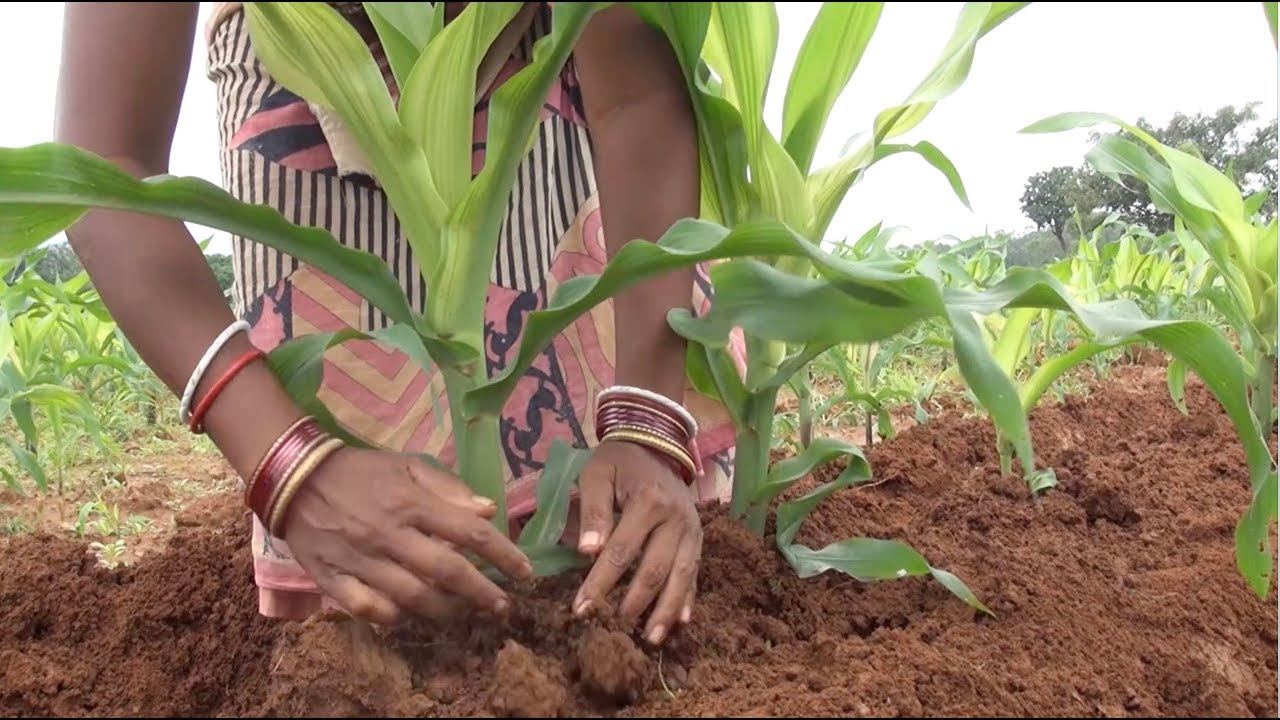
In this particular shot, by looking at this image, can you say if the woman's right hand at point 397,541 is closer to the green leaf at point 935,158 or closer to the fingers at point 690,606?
the fingers at point 690,606

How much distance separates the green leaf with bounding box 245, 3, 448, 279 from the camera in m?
0.69

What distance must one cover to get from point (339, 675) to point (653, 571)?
10.3 inches

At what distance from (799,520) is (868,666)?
0.27 metres

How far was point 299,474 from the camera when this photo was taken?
29.9 inches

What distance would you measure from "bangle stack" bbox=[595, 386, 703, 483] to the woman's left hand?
10mm

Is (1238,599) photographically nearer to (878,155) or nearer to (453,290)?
(878,155)

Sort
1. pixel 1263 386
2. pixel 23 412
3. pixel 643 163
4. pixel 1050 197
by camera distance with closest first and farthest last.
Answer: pixel 643 163, pixel 1050 197, pixel 1263 386, pixel 23 412

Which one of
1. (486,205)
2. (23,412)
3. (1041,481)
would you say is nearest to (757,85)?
(486,205)

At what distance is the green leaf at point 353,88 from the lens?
2.26ft

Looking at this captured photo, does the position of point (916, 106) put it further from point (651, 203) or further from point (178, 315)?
point (178, 315)

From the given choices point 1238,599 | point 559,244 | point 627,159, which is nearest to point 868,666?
point 1238,599

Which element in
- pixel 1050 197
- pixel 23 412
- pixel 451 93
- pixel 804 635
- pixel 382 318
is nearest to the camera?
pixel 451 93

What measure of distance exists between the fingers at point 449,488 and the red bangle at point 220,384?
168 millimetres

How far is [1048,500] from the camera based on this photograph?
1262 mm
